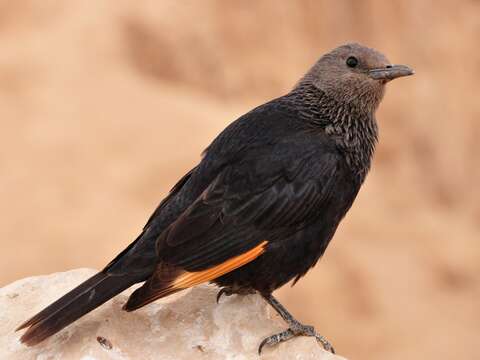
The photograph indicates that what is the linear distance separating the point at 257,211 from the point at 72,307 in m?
1.01

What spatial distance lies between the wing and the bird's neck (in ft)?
0.42

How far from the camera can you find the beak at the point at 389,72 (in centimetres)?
500

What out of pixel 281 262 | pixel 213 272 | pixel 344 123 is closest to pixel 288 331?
pixel 281 262

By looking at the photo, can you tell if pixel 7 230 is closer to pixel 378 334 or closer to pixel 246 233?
pixel 378 334

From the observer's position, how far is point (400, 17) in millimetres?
14227

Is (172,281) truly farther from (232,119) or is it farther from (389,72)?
(232,119)

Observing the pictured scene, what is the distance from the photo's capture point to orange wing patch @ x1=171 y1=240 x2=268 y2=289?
4.29 metres

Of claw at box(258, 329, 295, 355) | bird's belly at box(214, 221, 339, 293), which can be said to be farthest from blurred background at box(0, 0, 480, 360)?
claw at box(258, 329, 295, 355)

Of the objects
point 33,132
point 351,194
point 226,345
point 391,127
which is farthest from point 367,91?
point 391,127

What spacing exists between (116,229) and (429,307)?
4.83 m

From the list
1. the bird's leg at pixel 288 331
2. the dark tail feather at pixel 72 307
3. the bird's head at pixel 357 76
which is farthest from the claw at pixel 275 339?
the bird's head at pixel 357 76

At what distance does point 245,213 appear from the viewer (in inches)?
178

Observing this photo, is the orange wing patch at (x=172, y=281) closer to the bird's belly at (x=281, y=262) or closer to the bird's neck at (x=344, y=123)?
the bird's belly at (x=281, y=262)

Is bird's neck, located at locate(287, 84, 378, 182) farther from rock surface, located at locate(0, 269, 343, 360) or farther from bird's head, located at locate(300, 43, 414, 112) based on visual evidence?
rock surface, located at locate(0, 269, 343, 360)
